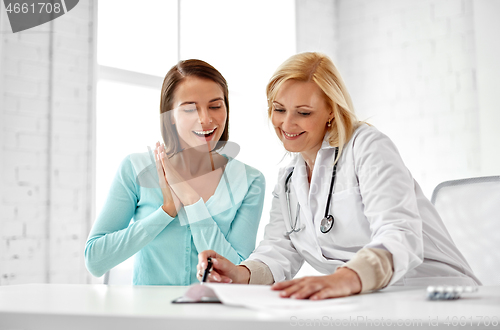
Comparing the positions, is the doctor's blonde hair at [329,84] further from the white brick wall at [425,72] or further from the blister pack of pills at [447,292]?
the white brick wall at [425,72]

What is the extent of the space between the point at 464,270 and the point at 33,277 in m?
1.90

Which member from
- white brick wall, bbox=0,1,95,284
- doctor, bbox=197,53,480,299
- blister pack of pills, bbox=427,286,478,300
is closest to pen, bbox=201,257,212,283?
doctor, bbox=197,53,480,299

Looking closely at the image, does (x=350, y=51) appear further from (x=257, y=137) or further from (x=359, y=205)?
(x=359, y=205)

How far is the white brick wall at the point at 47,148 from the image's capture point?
85.3 inches

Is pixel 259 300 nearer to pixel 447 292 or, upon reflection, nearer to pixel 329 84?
pixel 447 292

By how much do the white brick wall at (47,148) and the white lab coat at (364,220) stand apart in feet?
4.60

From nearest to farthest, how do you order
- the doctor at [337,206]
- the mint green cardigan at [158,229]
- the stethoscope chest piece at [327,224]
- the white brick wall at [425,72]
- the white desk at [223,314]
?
the white desk at [223,314]
the doctor at [337,206]
the stethoscope chest piece at [327,224]
the mint green cardigan at [158,229]
the white brick wall at [425,72]

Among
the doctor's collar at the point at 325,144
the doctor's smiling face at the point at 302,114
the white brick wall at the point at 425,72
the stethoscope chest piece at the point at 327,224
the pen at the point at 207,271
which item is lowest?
the pen at the point at 207,271

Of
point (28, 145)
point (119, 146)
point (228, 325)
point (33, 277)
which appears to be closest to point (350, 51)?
point (119, 146)

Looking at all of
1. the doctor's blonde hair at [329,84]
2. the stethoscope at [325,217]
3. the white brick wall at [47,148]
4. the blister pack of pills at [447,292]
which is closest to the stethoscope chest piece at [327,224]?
the stethoscope at [325,217]

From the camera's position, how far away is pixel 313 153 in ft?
4.38

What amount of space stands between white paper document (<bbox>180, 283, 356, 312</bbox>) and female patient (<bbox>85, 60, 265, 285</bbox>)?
2.12 feet

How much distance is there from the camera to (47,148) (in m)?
2.31

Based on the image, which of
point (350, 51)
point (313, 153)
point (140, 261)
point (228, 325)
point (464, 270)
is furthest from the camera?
point (350, 51)
